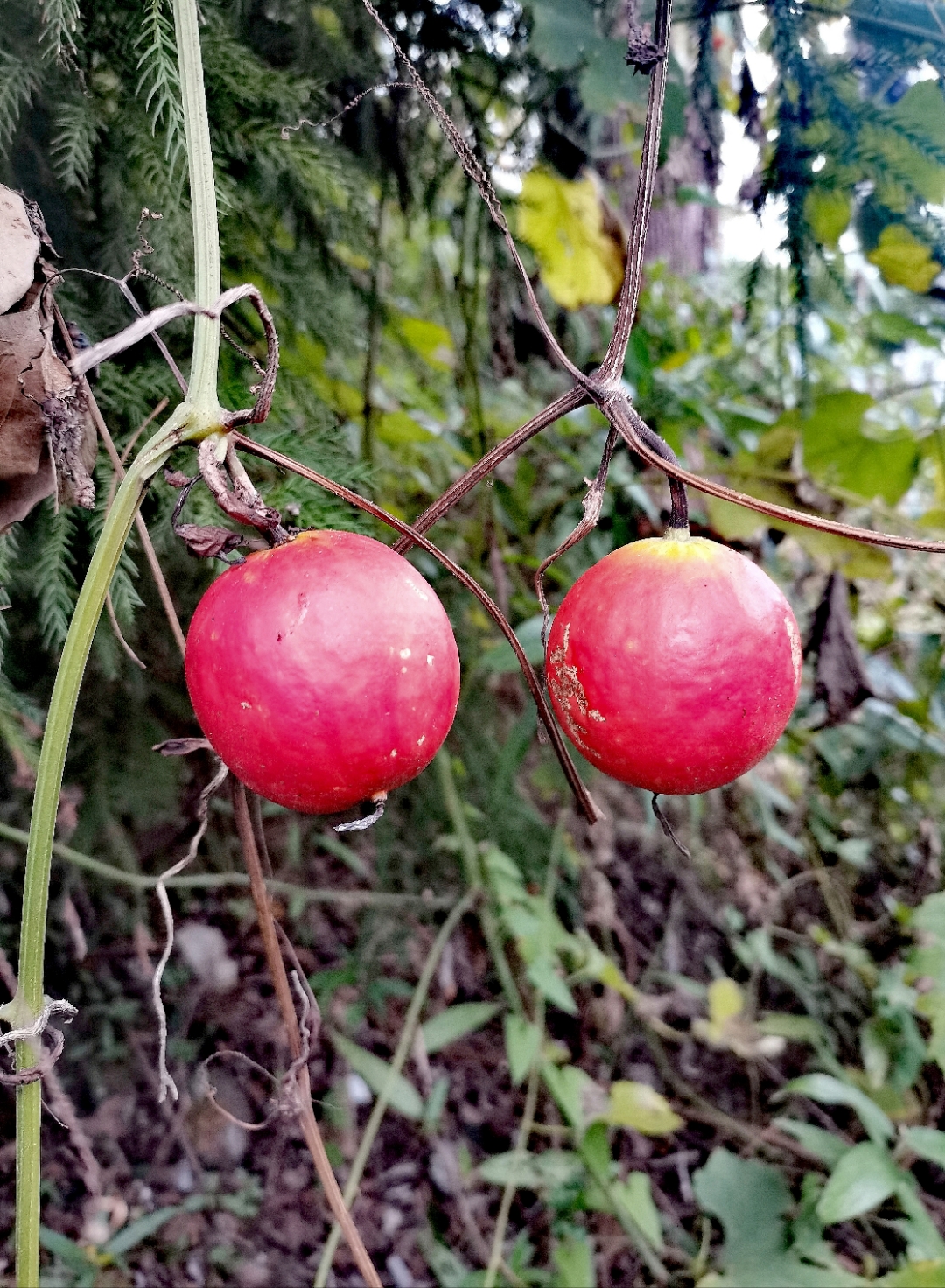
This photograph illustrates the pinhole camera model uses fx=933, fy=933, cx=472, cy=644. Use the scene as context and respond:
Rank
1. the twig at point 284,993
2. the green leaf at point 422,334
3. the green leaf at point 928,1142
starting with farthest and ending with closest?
the green leaf at point 422,334
the green leaf at point 928,1142
the twig at point 284,993

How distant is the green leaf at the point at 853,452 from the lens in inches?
50.1

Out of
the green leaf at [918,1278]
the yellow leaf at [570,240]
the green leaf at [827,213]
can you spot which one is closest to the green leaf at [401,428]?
the yellow leaf at [570,240]

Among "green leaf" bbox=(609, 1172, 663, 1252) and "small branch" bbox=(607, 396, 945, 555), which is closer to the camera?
"small branch" bbox=(607, 396, 945, 555)

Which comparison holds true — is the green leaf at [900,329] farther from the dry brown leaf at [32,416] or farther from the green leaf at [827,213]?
the dry brown leaf at [32,416]

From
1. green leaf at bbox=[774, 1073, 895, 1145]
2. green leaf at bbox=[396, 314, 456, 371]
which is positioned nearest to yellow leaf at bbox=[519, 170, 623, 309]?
green leaf at bbox=[396, 314, 456, 371]

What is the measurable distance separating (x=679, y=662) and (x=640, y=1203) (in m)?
1.03

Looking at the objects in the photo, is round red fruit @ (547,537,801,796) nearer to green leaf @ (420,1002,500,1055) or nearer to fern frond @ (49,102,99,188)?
fern frond @ (49,102,99,188)

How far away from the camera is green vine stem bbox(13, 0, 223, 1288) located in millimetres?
461

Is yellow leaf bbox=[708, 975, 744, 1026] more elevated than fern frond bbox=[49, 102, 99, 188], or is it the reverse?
fern frond bbox=[49, 102, 99, 188]

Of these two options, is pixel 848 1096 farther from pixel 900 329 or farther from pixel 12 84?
pixel 12 84

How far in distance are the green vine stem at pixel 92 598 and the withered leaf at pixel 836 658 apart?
789 mm

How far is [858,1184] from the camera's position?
113 cm

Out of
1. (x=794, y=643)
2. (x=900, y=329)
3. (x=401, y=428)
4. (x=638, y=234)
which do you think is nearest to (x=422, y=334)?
(x=401, y=428)

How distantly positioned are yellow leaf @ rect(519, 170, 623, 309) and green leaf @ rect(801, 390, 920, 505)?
35cm
